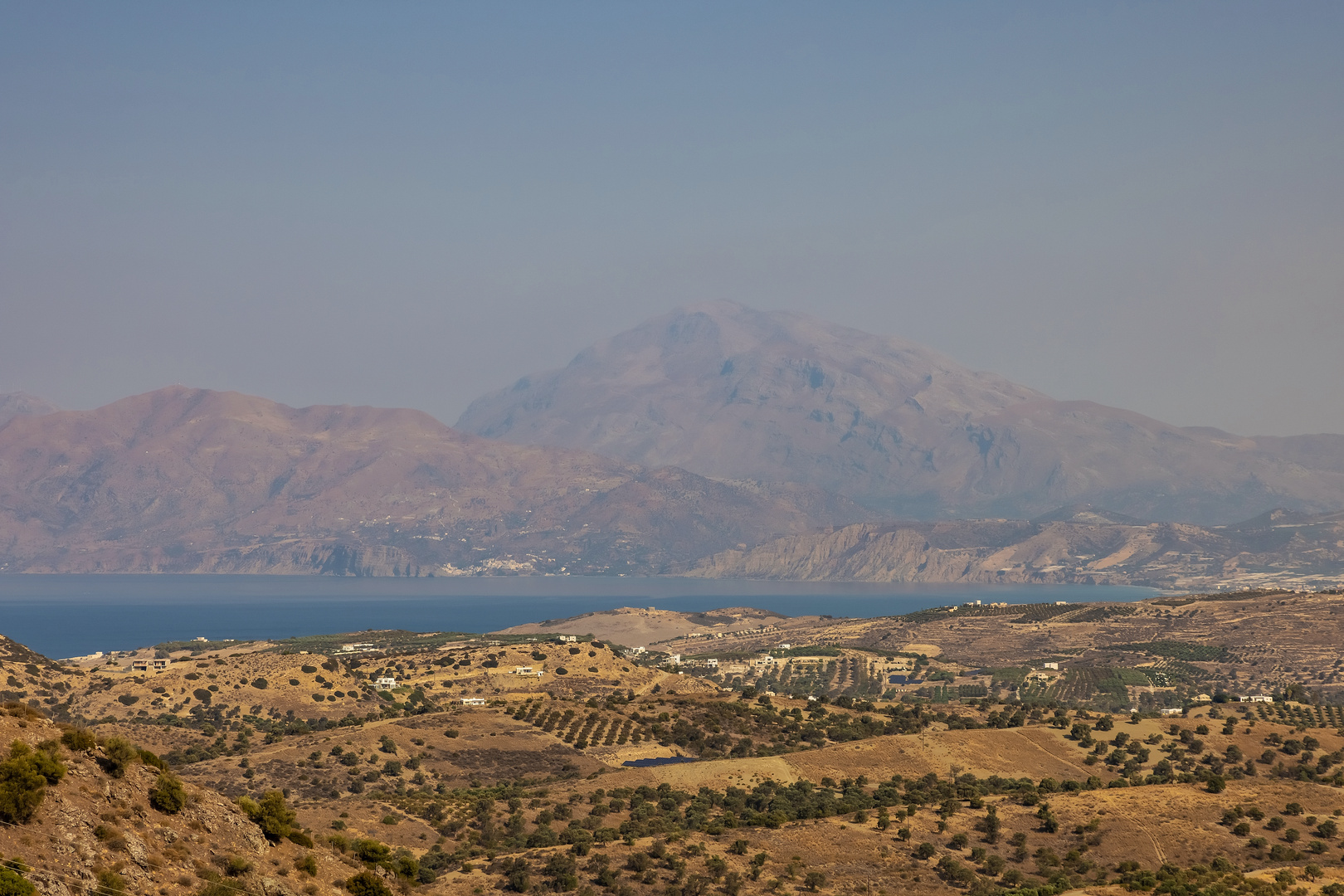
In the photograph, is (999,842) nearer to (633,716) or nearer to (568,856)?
(568,856)

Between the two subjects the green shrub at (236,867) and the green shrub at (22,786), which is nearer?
the green shrub at (22,786)

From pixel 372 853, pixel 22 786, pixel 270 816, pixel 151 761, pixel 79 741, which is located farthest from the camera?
pixel 372 853

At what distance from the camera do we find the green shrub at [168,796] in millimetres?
30984

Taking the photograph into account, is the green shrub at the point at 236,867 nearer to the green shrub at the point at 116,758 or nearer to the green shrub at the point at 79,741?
the green shrub at the point at 116,758

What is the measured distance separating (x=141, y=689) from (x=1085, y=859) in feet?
261

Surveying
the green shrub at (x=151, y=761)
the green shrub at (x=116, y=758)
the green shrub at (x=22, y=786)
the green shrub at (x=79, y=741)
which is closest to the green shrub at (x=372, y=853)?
the green shrub at (x=151, y=761)

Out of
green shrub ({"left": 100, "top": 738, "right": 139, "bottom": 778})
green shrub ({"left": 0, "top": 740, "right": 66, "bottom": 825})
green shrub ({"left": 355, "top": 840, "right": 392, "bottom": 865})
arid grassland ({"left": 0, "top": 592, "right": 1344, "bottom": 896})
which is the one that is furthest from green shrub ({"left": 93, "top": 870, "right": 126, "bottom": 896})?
green shrub ({"left": 355, "top": 840, "right": 392, "bottom": 865})

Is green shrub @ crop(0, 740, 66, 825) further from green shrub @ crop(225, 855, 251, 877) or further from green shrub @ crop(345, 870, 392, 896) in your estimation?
green shrub @ crop(345, 870, 392, 896)

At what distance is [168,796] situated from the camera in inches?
1223

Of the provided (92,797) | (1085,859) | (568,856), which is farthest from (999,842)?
(92,797)

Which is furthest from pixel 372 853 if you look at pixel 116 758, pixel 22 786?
pixel 22 786

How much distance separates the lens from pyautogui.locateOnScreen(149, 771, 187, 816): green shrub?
1220 inches

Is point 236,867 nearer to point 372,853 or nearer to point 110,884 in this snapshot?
point 110,884

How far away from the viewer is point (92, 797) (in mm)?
29391
